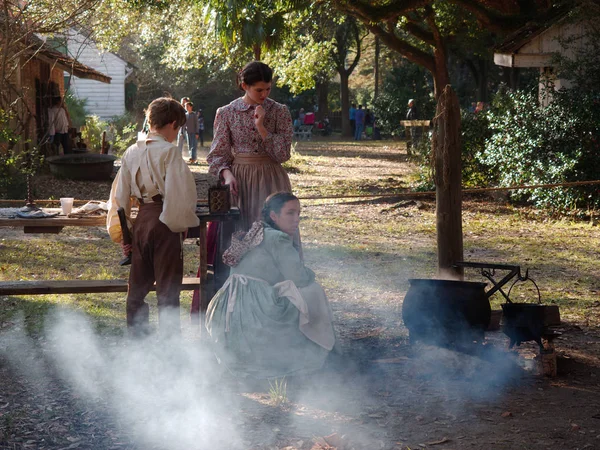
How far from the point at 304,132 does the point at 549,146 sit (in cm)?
2926

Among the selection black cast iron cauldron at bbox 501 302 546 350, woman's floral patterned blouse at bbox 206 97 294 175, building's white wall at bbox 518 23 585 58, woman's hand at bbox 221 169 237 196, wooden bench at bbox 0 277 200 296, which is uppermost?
building's white wall at bbox 518 23 585 58

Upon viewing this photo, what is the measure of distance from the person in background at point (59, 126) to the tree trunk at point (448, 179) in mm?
14533

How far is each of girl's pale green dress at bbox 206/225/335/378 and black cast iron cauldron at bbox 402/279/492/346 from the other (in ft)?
2.13

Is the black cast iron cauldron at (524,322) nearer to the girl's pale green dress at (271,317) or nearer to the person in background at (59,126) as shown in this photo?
the girl's pale green dress at (271,317)

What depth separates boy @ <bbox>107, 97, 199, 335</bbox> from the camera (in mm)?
4747

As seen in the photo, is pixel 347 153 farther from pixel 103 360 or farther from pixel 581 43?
pixel 103 360

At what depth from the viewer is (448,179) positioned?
5973 millimetres

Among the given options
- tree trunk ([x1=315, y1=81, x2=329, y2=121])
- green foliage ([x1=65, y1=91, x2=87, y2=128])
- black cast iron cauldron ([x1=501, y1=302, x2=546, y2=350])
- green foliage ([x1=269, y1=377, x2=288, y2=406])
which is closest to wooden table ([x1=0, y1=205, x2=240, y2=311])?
green foliage ([x1=269, y1=377, x2=288, y2=406])

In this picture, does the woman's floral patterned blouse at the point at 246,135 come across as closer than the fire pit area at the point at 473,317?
No

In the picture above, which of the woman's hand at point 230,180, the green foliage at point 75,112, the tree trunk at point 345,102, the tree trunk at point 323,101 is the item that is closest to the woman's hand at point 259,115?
the woman's hand at point 230,180

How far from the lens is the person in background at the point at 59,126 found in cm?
1888

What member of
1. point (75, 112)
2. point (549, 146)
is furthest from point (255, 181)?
point (75, 112)

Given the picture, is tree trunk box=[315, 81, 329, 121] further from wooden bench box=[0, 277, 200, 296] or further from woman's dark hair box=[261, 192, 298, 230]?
woman's dark hair box=[261, 192, 298, 230]

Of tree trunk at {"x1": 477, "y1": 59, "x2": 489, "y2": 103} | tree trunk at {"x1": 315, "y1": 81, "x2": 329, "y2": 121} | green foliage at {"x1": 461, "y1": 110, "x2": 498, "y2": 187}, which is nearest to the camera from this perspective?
green foliage at {"x1": 461, "y1": 110, "x2": 498, "y2": 187}
